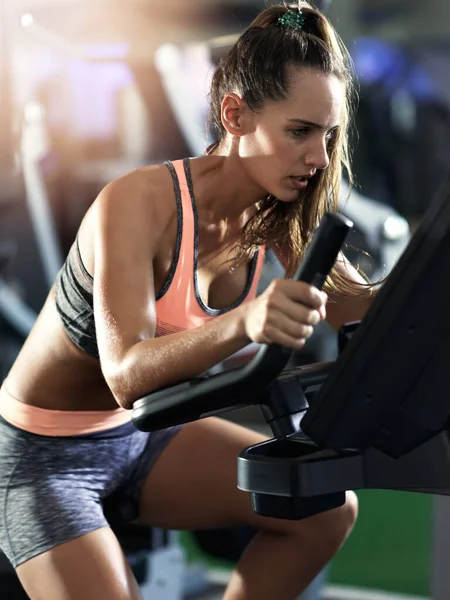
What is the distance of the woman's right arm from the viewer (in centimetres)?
100

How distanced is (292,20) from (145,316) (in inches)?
20.3

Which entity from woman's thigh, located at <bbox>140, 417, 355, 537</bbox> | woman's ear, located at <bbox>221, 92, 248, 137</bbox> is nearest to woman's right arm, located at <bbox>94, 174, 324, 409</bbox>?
woman's ear, located at <bbox>221, 92, 248, 137</bbox>

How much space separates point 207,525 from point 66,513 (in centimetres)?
31

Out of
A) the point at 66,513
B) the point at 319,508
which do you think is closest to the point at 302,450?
the point at 319,508

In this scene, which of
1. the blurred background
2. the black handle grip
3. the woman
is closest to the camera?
the black handle grip

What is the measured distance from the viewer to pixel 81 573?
4.45ft

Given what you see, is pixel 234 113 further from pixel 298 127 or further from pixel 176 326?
pixel 176 326

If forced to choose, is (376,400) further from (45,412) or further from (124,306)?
(45,412)

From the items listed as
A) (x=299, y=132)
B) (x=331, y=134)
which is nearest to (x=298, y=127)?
(x=299, y=132)

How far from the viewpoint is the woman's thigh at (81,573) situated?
1351mm

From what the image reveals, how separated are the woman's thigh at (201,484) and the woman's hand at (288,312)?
24.9 inches

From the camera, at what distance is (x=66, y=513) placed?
4.72 feet

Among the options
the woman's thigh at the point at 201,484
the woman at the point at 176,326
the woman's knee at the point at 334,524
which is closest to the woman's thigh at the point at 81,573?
the woman at the point at 176,326

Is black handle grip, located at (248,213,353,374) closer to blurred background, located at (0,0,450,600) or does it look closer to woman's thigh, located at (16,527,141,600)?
woman's thigh, located at (16,527,141,600)
